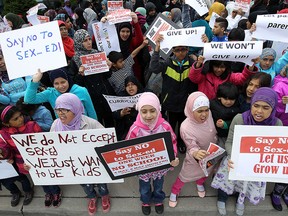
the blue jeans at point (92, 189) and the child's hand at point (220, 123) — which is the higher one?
the child's hand at point (220, 123)

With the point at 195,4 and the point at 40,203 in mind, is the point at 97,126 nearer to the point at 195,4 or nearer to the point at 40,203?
the point at 40,203

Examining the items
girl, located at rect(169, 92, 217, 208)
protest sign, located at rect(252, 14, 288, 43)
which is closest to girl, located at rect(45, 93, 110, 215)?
girl, located at rect(169, 92, 217, 208)

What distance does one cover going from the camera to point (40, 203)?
320 centimetres

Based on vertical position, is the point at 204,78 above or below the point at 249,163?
above

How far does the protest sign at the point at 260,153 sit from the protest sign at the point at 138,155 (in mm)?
611

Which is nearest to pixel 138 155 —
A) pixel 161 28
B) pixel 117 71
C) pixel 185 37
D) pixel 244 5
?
pixel 185 37

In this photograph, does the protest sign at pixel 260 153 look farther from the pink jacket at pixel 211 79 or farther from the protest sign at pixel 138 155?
the pink jacket at pixel 211 79

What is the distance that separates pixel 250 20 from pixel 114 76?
109 inches

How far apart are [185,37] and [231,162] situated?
1.46m

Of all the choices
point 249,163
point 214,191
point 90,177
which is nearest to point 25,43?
point 90,177

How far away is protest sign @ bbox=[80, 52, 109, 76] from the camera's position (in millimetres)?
3254

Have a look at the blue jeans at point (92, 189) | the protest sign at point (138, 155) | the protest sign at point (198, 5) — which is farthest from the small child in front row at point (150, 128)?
the protest sign at point (198, 5)

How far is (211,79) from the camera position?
3.13 metres

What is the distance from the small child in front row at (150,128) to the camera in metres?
2.44
